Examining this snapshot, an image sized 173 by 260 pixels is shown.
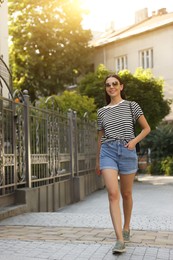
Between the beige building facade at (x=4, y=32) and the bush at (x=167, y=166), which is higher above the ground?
the beige building facade at (x=4, y=32)

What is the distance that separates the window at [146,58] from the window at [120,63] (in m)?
1.64

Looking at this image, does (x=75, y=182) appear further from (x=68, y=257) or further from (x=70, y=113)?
(x=68, y=257)

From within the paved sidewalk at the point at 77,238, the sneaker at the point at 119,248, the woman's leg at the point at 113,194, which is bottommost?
the paved sidewalk at the point at 77,238

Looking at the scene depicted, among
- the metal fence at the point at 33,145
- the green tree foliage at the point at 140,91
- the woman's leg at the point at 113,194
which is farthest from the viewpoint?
the green tree foliage at the point at 140,91

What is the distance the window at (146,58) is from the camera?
33562mm

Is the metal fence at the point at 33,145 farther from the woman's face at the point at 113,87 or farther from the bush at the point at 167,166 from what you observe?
the bush at the point at 167,166

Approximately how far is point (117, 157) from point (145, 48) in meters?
29.7

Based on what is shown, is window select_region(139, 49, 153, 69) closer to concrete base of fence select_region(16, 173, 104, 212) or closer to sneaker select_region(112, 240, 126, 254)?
concrete base of fence select_region(16, 173, 104, 212)

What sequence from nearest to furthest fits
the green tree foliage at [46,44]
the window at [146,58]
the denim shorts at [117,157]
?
the denim shorts at [117,157] → the window at [146,58] → the green tree foliage at [46,44]

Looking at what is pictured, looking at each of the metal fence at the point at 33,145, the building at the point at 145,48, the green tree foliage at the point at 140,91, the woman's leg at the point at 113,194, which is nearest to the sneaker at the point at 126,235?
the woman's leg at the point at 113,194

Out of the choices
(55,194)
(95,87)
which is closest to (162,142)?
(95,87)

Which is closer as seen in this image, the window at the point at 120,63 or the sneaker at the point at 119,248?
the sneaker at the point at 119,248

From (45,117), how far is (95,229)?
4.51 metres

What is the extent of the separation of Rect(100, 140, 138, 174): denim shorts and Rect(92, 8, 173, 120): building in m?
27.7
